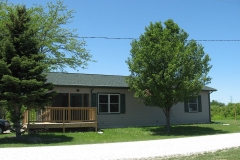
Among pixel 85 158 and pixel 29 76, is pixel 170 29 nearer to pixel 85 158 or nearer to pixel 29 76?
pixel 29 76

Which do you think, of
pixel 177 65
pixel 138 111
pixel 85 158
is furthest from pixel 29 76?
pixel 138 111

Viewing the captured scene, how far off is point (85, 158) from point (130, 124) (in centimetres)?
1266

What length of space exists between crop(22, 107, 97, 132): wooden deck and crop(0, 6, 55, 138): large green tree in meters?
2.35

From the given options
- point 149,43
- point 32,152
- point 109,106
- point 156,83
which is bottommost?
point 32,152

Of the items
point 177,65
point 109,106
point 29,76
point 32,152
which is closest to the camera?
point 32,152

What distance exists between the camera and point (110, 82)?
22.2 metres

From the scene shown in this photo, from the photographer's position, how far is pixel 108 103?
832 inches

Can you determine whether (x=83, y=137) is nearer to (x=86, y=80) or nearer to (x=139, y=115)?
(x=86, y=80)

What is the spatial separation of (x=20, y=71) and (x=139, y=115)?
10.6m

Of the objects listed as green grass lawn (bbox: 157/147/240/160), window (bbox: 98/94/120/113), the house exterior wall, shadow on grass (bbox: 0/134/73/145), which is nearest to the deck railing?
the house exterior wall

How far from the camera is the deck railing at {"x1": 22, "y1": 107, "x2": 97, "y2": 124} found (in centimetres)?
1792

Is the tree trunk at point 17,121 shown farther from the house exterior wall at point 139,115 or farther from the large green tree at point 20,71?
the house exterior wall at point 139,115

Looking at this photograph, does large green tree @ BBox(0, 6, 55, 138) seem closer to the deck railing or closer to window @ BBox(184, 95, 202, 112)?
the deck railing

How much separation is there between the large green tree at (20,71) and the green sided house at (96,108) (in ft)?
9.41
